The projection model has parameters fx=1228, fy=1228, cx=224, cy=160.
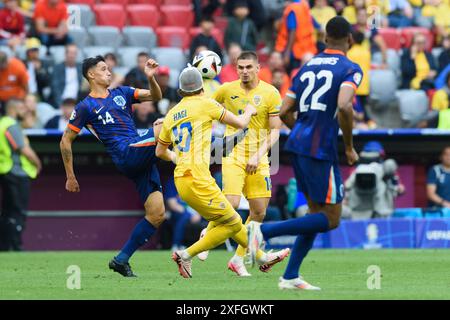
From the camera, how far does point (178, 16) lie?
75.6 ft

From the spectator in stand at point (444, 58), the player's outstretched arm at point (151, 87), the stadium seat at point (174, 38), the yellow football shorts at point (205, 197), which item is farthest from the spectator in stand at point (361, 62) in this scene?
the yellow football shorts at point (205, 197)

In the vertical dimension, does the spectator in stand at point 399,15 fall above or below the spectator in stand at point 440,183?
above

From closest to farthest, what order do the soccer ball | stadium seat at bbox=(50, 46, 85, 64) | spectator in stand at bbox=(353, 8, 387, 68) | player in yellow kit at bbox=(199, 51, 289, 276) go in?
the soccer ball → player in yellow kit at bbox=(199, 51, 289, 276) → stadium seat at bbox=(50, 46, 85, 64) → spectator in stand at bbox=(353, 8, 387, 68)

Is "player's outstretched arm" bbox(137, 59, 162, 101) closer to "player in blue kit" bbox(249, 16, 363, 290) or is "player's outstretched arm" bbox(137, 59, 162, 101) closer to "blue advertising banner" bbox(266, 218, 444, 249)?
"player in blue kit" bbox(249, 16, 363, 290)

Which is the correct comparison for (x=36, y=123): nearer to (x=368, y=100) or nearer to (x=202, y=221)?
(x=202, y=221)

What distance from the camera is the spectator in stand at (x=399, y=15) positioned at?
23.5 metres

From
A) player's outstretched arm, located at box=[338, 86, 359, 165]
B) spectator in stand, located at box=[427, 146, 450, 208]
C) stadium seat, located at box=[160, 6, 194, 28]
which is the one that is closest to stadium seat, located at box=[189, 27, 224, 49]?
stadium seat, located at box=[160, 6, 194, 28]

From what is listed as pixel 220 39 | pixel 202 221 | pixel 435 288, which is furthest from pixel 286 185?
pixel 435 288

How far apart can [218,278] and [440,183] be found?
778 cm

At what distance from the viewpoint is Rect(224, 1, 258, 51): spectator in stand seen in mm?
21562

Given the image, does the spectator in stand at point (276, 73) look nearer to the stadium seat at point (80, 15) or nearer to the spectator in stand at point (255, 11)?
the spectator in stand at point (255, 11)

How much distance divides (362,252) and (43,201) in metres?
5.56

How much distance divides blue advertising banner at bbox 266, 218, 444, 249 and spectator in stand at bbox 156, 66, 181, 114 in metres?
2.83

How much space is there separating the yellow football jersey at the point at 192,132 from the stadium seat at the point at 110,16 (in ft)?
37.9
